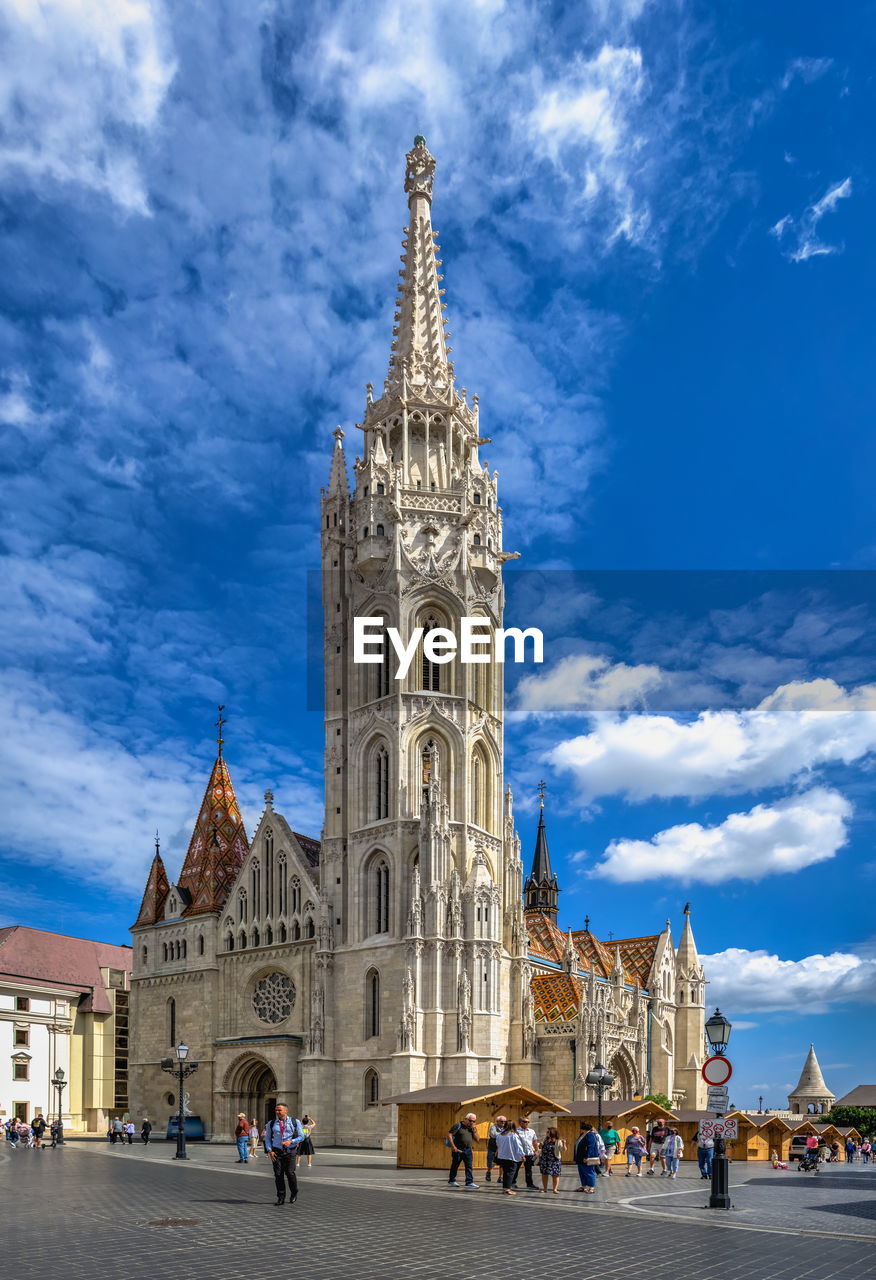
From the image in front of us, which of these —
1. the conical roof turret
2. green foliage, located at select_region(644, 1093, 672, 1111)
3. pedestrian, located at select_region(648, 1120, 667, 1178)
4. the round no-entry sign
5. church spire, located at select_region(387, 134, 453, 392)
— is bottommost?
the conical roof turret

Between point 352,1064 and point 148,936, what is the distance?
16.4m

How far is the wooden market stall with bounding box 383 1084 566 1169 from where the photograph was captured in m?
31.7

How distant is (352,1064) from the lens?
174 ft

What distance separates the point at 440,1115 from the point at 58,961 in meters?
47.8

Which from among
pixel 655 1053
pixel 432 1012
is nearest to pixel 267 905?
pixel 432 1012

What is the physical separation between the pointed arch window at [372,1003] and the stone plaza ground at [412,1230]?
2435 cm

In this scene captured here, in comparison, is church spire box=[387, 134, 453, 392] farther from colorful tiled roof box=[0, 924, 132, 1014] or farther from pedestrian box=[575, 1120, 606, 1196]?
pedestrian box=[575, 1120, 606, 1196]

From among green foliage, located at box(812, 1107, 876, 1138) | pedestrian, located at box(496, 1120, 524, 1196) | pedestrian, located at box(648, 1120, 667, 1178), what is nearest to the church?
pedestrian, located at box(648, 1120, 667, 1178)

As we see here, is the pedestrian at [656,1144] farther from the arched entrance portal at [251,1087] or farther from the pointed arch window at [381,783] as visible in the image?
the arched entrance portal at [251,1087]

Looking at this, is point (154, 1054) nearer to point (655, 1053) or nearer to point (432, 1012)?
point (432, 1012)

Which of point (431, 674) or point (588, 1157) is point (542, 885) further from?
point (588, 1157)

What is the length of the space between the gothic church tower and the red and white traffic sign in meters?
29.0

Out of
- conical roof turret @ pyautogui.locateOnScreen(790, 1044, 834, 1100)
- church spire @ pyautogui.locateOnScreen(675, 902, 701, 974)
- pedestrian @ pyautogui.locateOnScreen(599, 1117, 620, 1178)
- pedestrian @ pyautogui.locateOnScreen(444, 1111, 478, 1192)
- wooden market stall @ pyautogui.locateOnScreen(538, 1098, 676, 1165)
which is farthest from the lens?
conical roof turret @ pyautogui.locateOnScreen(790, 1044, 834, 1100)

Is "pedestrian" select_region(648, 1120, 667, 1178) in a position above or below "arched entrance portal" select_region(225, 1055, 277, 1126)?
above
